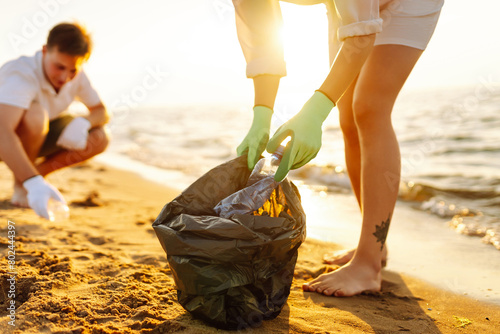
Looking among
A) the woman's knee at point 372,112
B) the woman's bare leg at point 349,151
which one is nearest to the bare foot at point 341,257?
the woman's bare leg at point 349,151

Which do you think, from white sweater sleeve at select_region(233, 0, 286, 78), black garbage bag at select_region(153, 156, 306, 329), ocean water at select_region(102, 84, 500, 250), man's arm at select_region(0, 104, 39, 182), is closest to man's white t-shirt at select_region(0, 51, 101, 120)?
man's arm at select_region(0, 104, 39, 182)

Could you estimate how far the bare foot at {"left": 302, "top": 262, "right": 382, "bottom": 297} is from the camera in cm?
165

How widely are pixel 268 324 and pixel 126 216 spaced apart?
1.71 m

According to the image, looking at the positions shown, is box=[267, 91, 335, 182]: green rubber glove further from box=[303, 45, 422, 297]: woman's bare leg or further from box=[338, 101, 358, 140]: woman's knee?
box=[338, 101, 358, 140]: woman's knee

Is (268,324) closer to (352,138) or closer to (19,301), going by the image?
(19,301)

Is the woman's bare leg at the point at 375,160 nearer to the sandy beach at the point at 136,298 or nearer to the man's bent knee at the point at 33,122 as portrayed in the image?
the sandy beach at the point at 136,298

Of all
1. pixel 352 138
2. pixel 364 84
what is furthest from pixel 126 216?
pixel 364 84

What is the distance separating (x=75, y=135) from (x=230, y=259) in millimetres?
2198

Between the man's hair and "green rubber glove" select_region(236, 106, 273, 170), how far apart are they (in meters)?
1.72

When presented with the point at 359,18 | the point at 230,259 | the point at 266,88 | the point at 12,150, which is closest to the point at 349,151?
the point at 266,88

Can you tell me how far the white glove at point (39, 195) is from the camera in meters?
2.22

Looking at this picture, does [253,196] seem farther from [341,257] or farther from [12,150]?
[12,150]

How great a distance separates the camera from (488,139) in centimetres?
561

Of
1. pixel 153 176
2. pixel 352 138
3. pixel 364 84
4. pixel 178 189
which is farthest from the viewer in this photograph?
pixel 153 176
